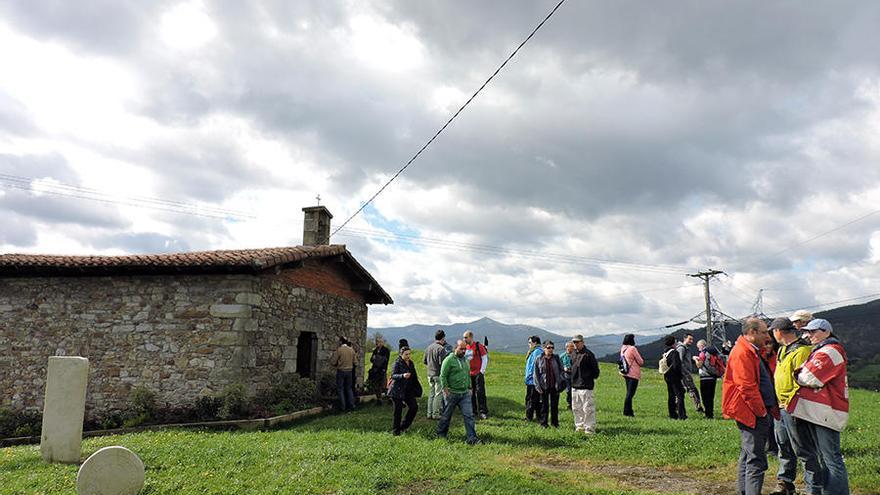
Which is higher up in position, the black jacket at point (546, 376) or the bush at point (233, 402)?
the black jacket at point (546, 376)

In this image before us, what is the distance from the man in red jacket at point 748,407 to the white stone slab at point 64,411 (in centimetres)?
897

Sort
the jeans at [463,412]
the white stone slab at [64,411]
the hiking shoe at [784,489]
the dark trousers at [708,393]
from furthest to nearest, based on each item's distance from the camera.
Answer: the dark trousers at [708,393] < the jeans at [463,412] < the white stone slab at [64,411] < the hiking shoe at [784,489]

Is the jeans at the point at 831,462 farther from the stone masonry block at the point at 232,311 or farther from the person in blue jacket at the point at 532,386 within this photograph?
the stone masonry block at the point at 232,311

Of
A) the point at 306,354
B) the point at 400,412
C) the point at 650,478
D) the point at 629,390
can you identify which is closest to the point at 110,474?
the point at 400,412

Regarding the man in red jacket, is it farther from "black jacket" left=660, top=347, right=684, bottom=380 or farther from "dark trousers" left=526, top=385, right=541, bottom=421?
"black jacket" left=660, top=347, right=684, bottom=380

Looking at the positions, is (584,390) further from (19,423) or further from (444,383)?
(19,423)

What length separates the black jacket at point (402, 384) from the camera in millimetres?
10086

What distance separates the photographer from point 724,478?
6.78 metres

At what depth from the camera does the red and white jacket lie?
529cm

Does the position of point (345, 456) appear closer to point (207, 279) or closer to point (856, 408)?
point (207, 279)

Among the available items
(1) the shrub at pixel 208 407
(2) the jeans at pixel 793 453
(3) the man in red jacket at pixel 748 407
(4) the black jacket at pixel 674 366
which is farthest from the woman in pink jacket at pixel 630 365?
(1) the shrub at pixel 208 407

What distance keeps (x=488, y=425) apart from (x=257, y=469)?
496 cm

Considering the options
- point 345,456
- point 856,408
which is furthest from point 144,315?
point 856,408

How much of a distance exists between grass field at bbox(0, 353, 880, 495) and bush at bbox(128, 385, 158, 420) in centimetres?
166
